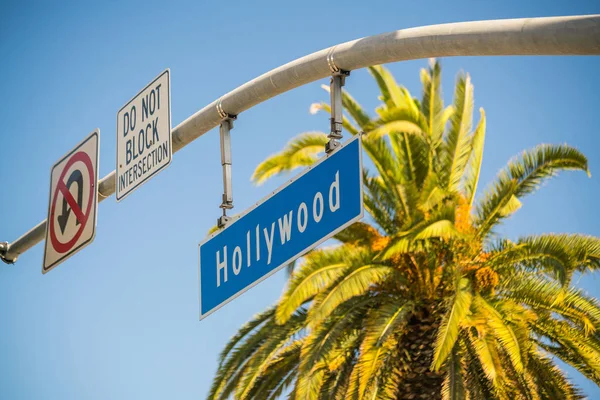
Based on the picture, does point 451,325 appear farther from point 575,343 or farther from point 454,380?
point 575,343

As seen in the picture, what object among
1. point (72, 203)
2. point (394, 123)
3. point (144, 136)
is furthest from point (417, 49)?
point (394, 123)

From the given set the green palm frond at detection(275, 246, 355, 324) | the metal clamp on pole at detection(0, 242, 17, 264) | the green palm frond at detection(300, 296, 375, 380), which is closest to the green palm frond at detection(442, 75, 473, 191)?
the green palm frond at detection(275, 246, 355, 324)

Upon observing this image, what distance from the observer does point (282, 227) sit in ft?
22.4

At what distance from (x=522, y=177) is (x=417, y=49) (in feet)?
45.2

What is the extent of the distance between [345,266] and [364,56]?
12.5 meters

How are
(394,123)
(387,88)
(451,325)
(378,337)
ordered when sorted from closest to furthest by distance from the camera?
1. (451,325)
2. (394,123)
3. (378,337)
4. (387,88)

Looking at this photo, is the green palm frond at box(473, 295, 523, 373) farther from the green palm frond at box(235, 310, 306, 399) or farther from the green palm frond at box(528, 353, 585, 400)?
the green palm frond at box(235, 310, 306, 399)

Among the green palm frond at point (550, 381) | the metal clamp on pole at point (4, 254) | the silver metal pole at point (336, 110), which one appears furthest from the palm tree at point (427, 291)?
the silver metal pole at point (336, 110)

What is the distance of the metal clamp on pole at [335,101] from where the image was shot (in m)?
6.65

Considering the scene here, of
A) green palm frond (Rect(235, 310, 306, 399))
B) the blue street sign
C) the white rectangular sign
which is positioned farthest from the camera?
green palm frond (Rect(235, 310, 306, 399))

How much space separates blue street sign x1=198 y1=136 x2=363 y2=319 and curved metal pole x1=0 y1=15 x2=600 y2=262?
22.6 inches

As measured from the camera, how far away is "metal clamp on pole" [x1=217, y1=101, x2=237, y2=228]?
7.59 meters

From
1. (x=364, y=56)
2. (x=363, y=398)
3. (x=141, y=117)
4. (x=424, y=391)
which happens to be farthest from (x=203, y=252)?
(x=424, y=391)

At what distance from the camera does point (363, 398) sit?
17.3 metres
